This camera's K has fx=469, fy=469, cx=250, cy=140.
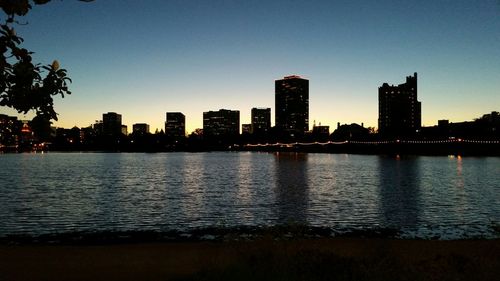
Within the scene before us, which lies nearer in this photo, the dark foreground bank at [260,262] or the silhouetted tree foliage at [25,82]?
the silhouetted tree foliage at [25,82]

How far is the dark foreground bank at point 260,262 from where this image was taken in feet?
43.7

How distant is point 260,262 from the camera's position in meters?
14.3

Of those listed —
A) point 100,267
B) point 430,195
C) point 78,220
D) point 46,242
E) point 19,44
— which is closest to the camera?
point 19,44

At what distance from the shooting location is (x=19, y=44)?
7.55 meters

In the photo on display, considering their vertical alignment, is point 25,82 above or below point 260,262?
above

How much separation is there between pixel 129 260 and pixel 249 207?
89.9 ft

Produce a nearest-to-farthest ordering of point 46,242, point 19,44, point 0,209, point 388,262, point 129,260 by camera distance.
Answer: point 19,44
point 388,262
point 129,260
point 46,242
point 0,209

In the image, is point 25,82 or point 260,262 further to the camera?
point 260,262

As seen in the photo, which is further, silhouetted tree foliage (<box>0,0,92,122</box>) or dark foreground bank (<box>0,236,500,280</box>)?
dark foreground bank (<box>0,236,500,280</box>)

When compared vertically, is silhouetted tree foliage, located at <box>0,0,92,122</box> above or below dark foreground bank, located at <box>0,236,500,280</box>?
above

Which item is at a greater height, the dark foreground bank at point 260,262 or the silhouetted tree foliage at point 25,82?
the silhouetted tree foliage at point 25,82

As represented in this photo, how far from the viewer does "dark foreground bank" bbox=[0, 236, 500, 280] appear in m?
13.3

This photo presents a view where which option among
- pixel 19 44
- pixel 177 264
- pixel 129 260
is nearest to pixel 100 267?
pixel 129 260

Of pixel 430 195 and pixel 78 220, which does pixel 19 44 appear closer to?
pixel 78 220
